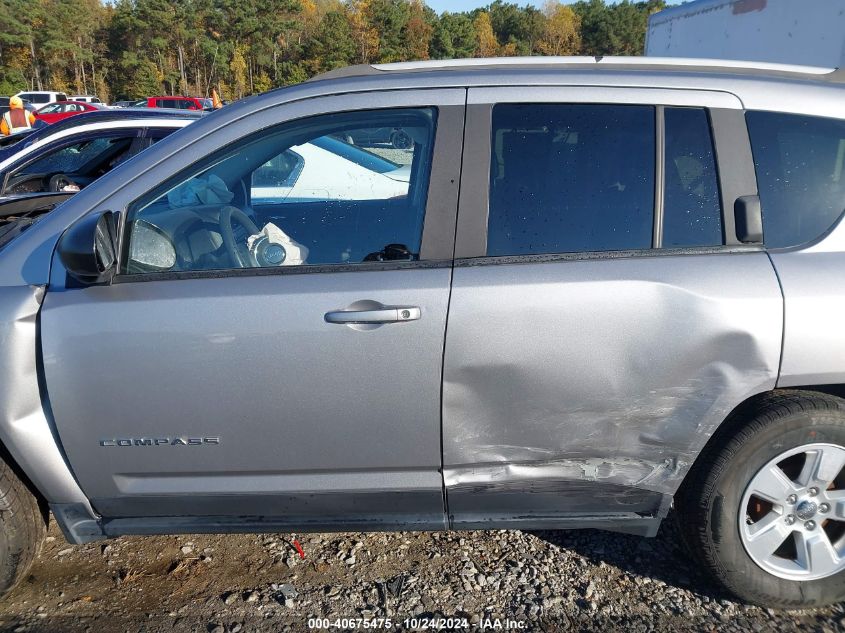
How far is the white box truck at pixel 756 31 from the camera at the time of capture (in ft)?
26.8

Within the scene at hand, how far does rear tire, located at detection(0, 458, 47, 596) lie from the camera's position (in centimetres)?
225

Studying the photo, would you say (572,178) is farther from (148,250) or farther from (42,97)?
(42,97)

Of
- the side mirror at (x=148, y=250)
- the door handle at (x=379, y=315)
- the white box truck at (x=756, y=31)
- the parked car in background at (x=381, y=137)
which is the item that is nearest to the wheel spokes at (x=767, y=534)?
the door handle at (x=379, y=315)

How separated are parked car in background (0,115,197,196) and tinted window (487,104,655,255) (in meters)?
3.96

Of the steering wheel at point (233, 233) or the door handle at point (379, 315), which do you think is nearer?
the door handle at point (379, 315)

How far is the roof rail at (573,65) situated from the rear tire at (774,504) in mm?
1223

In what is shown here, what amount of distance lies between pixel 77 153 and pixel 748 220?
5.59 m

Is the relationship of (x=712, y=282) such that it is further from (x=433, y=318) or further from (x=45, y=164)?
(x=45, y=164)

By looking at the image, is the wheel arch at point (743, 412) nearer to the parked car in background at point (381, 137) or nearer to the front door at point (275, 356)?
the front door at point (275, 356)

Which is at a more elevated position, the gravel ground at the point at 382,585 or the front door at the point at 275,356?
the front door at the point at 275,356

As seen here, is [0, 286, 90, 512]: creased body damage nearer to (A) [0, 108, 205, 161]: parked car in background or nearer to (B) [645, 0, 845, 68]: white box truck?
(A) [0, 108, 205, 161]: parked car in background

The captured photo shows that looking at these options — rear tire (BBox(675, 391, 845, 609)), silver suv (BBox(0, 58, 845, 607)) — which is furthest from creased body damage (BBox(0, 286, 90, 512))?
rear tire (BBox(675, 391, 845, 609))

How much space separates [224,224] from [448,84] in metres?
1.00

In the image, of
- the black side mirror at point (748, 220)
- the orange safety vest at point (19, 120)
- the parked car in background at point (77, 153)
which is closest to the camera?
the black side mirror at point (748, 220)
